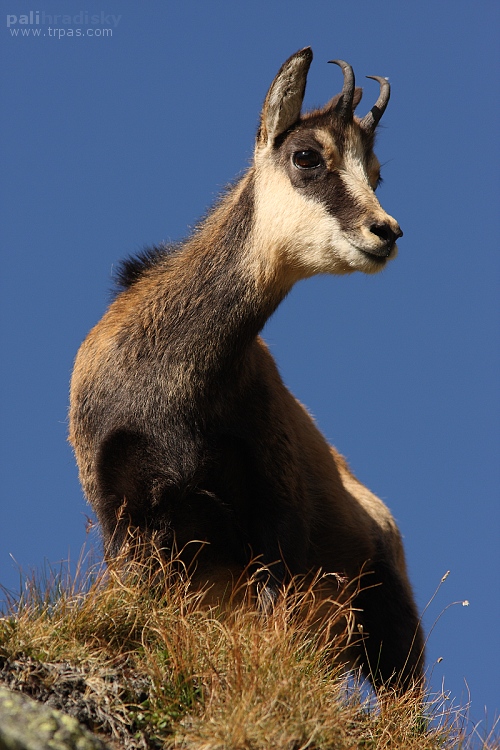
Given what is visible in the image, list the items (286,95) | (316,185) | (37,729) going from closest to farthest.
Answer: (37,729) → (316,185) → (286,95)

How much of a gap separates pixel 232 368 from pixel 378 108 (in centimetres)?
269

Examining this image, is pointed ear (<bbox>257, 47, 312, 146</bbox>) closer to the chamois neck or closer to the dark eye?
the dark eye

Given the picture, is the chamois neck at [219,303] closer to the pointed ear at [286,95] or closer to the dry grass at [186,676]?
the pointed ear at [286,95]

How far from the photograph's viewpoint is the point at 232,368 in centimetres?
757

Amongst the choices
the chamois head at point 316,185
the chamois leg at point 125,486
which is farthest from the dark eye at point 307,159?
the chamois leg at point 125,486

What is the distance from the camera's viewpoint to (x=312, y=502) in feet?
27.2

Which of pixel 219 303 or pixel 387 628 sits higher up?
pixel 219 303

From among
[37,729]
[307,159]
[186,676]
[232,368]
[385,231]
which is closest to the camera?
[37,729]

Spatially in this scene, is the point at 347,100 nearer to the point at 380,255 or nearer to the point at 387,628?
the point at 380,255

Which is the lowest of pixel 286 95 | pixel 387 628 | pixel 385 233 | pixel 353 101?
pixel 387 628

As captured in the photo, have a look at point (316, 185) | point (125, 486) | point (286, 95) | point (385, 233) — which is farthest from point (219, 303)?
point (286, 95)

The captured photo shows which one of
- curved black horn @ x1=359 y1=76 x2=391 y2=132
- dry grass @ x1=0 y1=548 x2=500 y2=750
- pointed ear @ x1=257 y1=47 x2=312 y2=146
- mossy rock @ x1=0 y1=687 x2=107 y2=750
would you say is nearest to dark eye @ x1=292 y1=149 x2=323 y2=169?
pointed ear @ x1=257 y1=47 x2=312 y2=146

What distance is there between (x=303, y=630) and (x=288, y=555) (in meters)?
1.02

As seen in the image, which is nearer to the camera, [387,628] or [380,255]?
[380,255]
